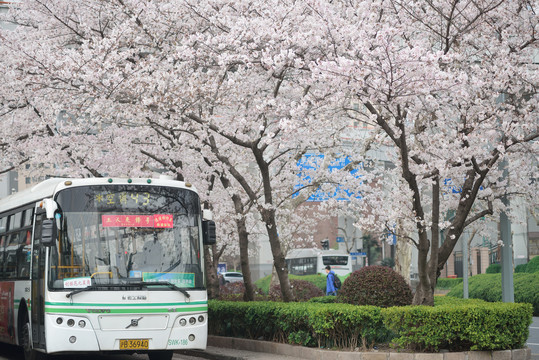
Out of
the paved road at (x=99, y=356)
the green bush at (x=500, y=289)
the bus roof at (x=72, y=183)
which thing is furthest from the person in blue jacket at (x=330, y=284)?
the bus roof at (x=72, y=183)

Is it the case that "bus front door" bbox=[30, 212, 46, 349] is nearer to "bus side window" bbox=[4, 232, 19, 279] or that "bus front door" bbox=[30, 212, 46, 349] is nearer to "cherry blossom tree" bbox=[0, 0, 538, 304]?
"bus side window" bbox=[4, 232, 19, 279]

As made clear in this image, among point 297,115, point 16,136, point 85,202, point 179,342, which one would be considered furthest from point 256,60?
point 16,136

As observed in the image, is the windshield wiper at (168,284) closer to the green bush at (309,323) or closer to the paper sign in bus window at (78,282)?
the paper sign in bus window at (78,282)

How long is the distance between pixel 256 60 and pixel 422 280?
199 inches

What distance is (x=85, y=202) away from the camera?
41.7 ft

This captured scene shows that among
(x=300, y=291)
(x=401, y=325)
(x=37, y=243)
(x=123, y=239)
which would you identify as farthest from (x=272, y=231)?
(x=300, y=291)

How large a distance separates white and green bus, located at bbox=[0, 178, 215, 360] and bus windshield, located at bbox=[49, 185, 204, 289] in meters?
0.02

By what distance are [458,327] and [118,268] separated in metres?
5.38

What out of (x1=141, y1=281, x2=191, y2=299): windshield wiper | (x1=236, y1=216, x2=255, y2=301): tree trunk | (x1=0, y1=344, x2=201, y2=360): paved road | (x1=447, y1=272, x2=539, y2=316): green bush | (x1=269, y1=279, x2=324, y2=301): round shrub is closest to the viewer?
(x1=141, y1=281, x2=191, y2=299): windshield wiper

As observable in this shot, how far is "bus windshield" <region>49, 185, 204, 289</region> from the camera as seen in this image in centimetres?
1233

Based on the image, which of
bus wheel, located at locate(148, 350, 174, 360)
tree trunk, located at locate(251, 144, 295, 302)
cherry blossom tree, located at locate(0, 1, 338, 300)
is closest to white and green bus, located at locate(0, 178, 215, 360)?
bus wheel, located at locate(148, 350, 174, 360)

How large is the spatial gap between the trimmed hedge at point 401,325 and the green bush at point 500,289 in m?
14.1

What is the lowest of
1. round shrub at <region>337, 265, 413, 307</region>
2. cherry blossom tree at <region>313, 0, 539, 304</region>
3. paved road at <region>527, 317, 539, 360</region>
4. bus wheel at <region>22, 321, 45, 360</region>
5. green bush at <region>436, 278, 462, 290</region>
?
green bush at <region>436, 278, 462, 290</region>

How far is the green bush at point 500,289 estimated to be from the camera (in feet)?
90.5
